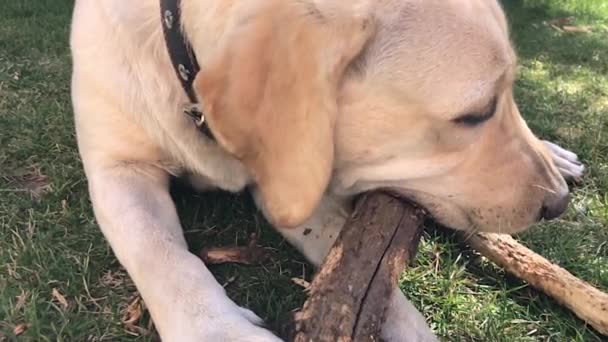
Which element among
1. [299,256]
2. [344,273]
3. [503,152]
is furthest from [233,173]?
[503,152]

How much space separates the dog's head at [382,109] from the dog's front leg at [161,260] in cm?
23

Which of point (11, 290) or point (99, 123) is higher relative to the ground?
point (99, 123)

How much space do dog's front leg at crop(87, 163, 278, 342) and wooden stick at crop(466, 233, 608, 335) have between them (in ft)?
2.28

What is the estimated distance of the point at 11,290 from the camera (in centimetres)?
187

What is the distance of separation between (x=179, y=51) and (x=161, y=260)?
481mm

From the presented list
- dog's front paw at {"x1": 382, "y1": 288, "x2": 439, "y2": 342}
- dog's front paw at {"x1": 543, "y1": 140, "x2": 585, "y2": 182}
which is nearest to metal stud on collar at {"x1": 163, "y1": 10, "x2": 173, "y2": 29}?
dog's front paw at {"x1": 382, "y1": 288, "x2": 439, "y2": 342}

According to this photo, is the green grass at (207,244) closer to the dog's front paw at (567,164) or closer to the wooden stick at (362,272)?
the dog's front paw at (567,164)

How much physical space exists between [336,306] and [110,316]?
0.61 m

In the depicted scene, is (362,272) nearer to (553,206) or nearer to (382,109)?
(382,109)

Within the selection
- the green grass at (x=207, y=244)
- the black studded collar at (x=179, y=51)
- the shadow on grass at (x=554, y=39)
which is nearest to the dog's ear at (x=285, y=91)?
the black studded collar at (x=179, y=51)

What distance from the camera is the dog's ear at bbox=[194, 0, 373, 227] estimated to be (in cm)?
148

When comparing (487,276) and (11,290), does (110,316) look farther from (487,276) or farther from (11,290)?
(487,276)

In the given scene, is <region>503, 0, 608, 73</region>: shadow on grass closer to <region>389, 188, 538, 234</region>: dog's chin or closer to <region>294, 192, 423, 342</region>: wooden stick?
<region>389, 188, 538, 234</region>: dog's chin

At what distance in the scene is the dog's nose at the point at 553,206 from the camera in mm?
1817
